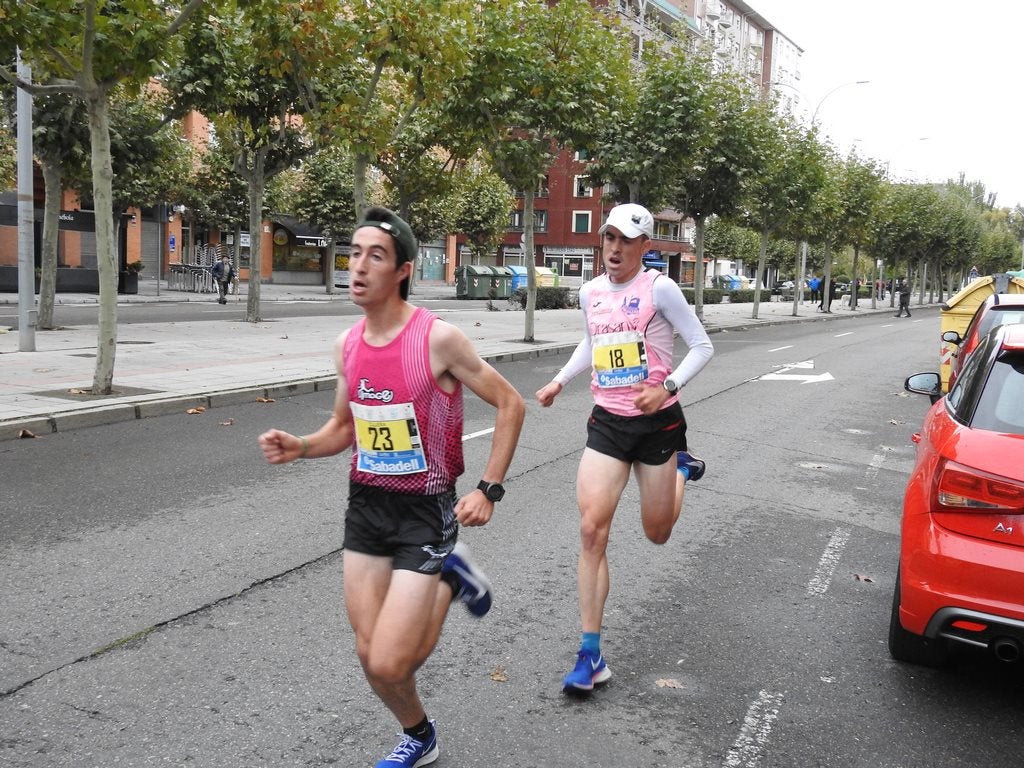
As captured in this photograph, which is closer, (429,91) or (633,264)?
(633,264)

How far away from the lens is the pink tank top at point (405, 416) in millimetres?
2951

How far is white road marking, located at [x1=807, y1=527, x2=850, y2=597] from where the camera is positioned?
202 inches

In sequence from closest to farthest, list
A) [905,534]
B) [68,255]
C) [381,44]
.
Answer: [905,534] < [381,44] < [68,255]

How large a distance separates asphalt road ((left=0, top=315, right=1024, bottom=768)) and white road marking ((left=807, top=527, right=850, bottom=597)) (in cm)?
2

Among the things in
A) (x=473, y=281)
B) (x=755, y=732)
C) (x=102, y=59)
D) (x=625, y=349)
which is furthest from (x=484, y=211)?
(x=755, y=732)

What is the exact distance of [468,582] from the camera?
2.96m

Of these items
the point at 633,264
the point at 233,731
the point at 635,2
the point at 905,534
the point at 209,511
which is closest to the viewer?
the point at 233,731

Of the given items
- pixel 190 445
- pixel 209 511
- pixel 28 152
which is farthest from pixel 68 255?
pixel 209 511

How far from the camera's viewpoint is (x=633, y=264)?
4102mm

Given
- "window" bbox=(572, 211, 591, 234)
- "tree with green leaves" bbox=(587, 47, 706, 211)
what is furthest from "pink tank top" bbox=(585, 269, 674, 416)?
"window" bbox=(572, 211, 591, 234)

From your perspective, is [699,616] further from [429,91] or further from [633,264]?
[429,91]

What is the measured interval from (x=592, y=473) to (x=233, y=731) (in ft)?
5.46

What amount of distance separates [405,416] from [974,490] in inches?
81.1

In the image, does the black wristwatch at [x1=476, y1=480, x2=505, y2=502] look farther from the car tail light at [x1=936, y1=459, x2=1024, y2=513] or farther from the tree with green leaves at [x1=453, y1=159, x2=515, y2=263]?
the tree with green leaves at [x1=453, y1=159, x2=515, y2=263]
